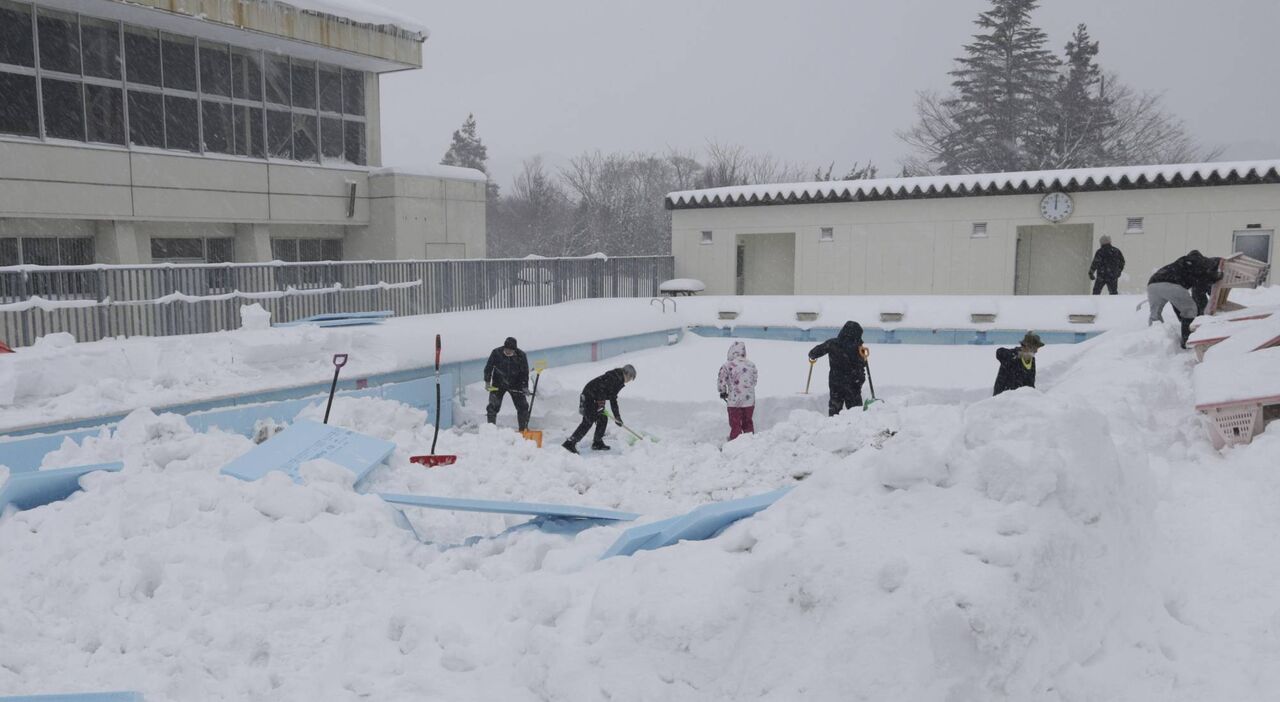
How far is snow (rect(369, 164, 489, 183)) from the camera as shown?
20375mm

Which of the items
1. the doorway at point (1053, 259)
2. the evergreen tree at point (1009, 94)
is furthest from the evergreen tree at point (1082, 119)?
the doorway at point (1053, 259)

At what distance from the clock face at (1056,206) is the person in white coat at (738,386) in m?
10.9

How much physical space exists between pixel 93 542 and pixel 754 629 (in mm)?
4293

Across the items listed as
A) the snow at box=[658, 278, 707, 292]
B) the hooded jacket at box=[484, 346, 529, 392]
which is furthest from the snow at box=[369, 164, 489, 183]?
the hooded jacket at box=[484, 346, 529, 392]

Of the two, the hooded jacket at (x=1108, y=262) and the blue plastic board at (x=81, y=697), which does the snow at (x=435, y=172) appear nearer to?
the hooded jacket at (x=1108, y=262)

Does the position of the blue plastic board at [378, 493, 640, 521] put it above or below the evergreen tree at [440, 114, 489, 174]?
below

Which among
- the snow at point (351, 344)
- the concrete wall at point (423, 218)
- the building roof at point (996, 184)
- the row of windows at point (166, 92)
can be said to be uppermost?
the row of windows at point (166, 92)

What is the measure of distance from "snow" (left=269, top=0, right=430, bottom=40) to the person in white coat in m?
12.3

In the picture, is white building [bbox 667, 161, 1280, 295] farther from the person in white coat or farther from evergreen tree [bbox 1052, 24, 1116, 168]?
evergreen tree [bbox 1052, 24, 1116, 168]

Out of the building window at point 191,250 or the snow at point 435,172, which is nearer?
the building window at point 191,250

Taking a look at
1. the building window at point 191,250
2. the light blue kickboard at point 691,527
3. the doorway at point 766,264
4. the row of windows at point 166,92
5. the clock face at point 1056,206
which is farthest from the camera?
the doorway at point 766,264

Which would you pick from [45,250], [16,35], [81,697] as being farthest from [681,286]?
[81,697]

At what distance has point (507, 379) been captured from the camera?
41.5 feet

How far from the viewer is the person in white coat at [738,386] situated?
1193 cm
